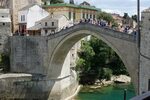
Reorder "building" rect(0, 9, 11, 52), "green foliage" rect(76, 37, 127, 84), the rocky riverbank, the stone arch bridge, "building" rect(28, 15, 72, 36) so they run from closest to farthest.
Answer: the stone arch bridge, "building" rect(0, 9, 11, 52), "building" rect(28, 15, 72, 36), the rocky riverbank, "green foliage" rect(76, 37, 127, 84)

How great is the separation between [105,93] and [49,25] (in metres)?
8.11

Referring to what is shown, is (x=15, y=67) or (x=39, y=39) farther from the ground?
(x=39, y=39)

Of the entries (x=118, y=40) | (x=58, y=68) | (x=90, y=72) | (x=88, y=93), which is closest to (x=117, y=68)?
(x=90, y=72)

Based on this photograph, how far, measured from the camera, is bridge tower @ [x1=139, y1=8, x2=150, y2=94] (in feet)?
49.1

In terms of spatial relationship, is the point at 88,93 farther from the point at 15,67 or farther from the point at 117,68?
the point at 117,68

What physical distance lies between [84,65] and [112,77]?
4.04m

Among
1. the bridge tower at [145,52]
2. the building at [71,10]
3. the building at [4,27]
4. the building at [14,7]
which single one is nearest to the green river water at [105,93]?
the building at [4,27]

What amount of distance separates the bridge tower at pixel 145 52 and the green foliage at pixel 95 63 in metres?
20.5

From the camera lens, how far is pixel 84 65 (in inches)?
1473

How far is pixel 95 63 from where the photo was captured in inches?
1560

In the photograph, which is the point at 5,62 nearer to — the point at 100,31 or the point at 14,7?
the point at 14,7

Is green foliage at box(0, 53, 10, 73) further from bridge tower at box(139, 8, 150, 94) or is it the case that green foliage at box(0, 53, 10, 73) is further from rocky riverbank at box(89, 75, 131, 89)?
bridge tower at box(139, 8, 150, 94)

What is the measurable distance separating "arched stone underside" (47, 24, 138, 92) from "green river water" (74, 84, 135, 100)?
127 inches

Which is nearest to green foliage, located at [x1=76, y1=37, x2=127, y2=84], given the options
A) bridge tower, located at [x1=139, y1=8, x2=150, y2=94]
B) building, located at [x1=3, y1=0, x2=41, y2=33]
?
building, located at [x1=3, y1=0, x2=41, y2=33]
